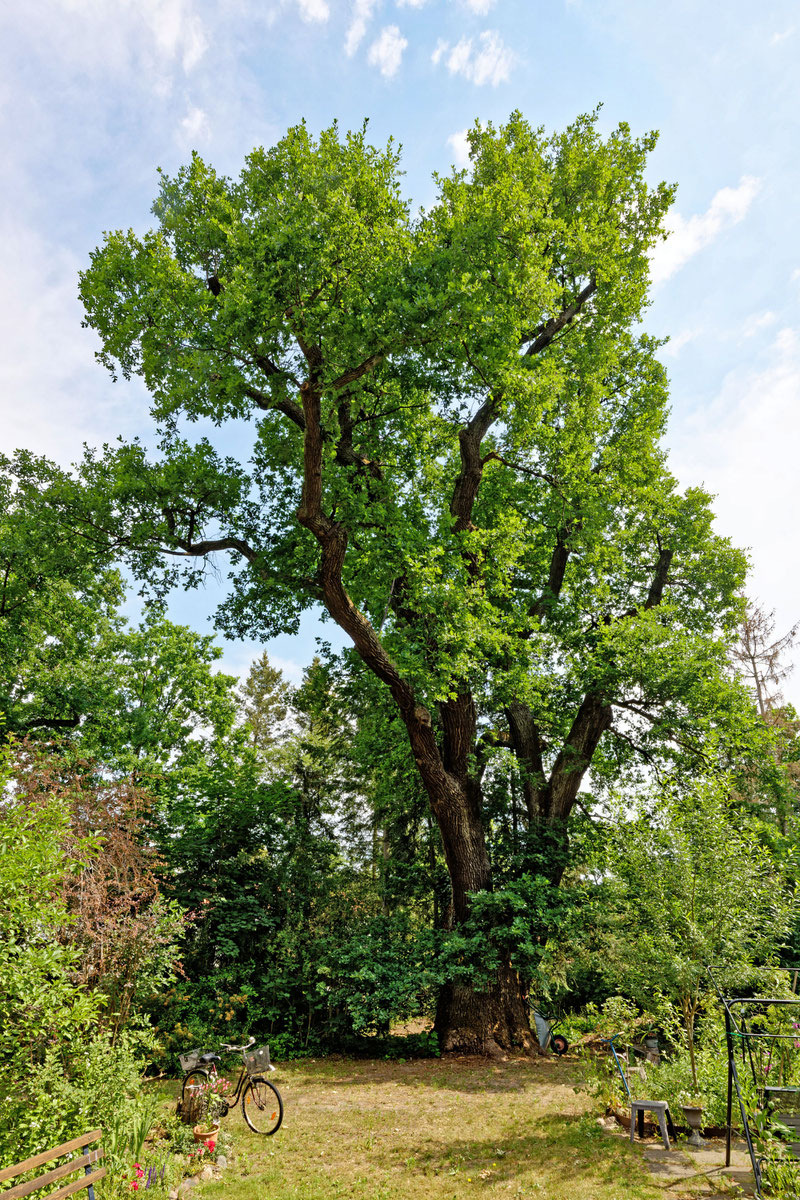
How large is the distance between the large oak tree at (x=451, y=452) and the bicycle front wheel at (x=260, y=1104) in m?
4.50

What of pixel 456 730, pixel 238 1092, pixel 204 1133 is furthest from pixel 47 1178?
pixel 456 730

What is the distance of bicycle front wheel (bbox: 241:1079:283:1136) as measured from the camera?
24.2 feet

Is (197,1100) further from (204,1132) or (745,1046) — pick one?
(745,1046)

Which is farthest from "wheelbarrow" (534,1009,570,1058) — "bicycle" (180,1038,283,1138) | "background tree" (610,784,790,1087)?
"bicycle" (180,1038,283,1138)

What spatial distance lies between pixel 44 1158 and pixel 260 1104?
14.1 ft

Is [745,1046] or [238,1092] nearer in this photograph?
[745,1046]

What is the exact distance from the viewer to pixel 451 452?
1376 centimetres

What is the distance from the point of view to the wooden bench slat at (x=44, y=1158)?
3.77 m

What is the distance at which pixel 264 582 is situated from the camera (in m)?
11.8

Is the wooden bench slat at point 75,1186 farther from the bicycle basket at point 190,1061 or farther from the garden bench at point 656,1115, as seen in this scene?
the garden bench at point 656,1115

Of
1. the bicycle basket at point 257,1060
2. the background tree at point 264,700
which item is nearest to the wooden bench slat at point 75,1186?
the bicycle basket at point 257,1060

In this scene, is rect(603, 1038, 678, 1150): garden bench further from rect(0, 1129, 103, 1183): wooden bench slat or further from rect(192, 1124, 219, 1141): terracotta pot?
rect(0, 1129, 103, 1183): wooden bench slat

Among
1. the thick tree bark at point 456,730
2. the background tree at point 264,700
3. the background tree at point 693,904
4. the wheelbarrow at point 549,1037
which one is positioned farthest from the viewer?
the background tree at point 264,700

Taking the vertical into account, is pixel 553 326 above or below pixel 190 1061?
above
